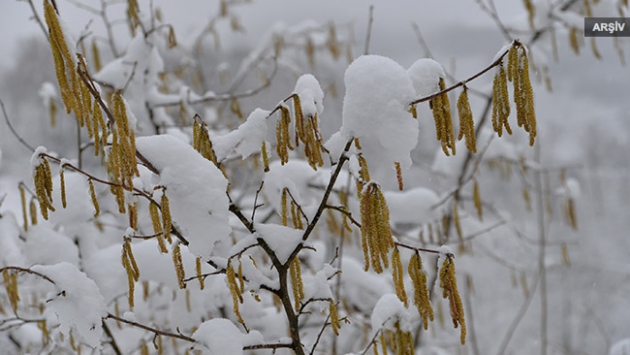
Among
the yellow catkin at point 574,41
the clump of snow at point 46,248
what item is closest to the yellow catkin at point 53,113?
the clump of snow at point 46,248

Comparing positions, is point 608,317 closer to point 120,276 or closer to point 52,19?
point 120,276

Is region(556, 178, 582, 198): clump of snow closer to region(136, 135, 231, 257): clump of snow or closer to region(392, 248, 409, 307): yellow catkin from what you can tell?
region(392, 248, 409, 307): yellow catkin

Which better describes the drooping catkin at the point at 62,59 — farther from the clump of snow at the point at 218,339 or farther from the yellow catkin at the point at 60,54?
the clump of snow at the point at 218,339

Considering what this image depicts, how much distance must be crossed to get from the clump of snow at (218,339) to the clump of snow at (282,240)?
0.13 meters

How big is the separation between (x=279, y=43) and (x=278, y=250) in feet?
6.32

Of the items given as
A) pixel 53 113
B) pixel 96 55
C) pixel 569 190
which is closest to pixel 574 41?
pixel 569 190

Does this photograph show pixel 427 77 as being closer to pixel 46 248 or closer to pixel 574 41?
pixel 46 248

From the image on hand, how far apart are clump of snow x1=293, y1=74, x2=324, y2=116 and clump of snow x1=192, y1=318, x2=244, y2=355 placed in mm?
346

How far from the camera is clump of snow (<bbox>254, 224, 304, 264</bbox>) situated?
2.56 feet

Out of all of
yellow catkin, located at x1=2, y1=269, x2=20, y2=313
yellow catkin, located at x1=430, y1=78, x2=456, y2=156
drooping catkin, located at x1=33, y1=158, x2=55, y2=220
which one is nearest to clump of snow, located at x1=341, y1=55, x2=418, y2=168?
yellow catkin, located at x1=430, y1=78, x2=456, y2=156

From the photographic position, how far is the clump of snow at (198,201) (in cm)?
68

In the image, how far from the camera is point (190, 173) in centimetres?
68

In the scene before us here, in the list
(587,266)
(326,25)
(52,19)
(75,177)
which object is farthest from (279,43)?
(587,266)

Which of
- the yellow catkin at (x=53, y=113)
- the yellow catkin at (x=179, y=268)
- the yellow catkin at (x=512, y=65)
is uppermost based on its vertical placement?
the yellow catkin at (x=53, y=113)
